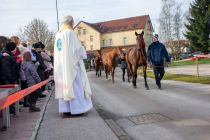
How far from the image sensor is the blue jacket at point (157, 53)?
1595 centimetres

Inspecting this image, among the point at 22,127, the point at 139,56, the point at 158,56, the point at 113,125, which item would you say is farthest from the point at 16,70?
the point at 139,56

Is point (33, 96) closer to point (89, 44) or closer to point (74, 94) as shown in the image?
point (74, 94)

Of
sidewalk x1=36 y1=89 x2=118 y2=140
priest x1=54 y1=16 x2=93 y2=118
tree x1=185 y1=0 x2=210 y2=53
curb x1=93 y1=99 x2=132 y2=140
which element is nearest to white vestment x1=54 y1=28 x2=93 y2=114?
priest x1=54 y1=16 x2=93 y2=118

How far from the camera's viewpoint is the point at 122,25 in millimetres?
108562

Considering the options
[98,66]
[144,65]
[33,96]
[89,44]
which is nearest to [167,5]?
[89,44]

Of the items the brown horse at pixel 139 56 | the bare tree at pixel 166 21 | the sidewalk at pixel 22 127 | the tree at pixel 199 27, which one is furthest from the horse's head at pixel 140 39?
the bare tree at pixel 166 21

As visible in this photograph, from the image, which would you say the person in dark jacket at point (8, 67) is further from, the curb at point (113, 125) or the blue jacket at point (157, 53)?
the blue jacket at point (157, 53)

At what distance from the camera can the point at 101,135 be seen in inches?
273

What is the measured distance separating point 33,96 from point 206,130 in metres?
5.07

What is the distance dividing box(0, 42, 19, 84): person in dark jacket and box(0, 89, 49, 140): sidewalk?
96 centimetres

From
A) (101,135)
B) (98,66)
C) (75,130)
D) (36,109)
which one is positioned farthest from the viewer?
(98,66)

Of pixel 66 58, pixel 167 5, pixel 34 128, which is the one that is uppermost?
pixel 167 5

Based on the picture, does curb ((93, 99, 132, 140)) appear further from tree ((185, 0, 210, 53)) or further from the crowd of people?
tree ((185, 0, 210, 53))

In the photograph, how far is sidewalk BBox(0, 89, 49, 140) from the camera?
24.1 ft
